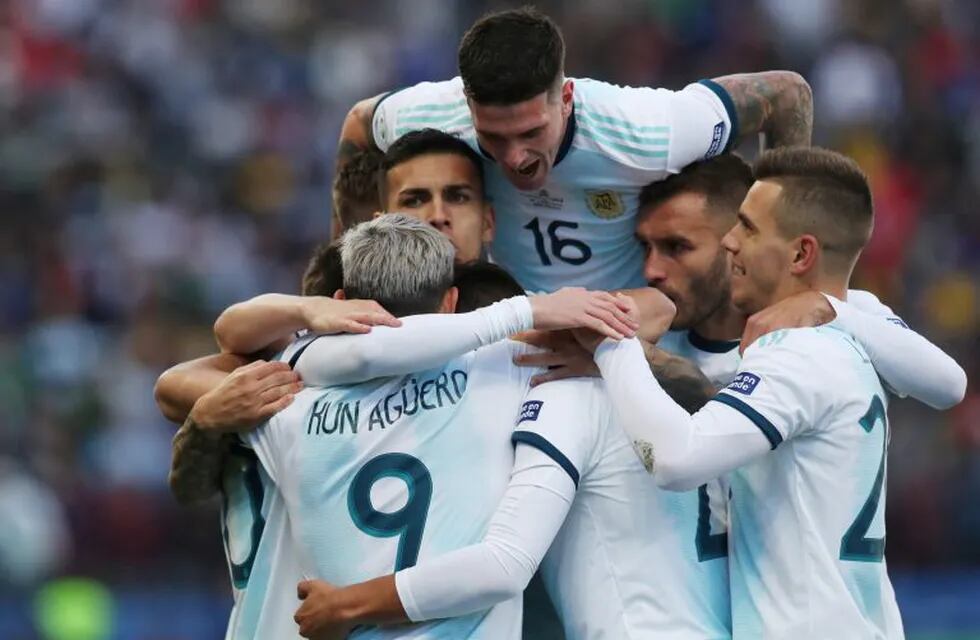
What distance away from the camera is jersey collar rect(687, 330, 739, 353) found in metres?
6.71

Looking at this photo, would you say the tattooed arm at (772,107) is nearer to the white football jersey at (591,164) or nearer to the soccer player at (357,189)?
the white football jersey at (591,164)

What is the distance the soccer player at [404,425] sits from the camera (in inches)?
202

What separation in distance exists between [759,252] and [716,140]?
3.62 ft

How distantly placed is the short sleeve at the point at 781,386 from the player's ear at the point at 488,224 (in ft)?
4.92

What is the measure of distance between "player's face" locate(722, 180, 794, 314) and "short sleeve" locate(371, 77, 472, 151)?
4.12 ft

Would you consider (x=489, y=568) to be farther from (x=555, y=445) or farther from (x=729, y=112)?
(x=729, y=112)

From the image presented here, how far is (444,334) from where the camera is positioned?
16.8ft

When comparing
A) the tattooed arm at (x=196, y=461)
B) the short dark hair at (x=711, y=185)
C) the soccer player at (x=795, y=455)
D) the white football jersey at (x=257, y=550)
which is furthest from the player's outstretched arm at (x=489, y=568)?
the short dark hair at (x=711, y=185)

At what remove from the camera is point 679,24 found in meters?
16.9

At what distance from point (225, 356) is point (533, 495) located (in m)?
1.34

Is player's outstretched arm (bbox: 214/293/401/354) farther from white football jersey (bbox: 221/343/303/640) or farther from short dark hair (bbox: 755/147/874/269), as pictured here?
short dark hair (bbox: 755/147/874/269)

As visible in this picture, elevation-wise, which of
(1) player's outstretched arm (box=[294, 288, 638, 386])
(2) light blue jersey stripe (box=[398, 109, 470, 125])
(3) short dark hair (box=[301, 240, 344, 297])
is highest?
(2) light blue jersey stripe (box=[398, 109, 470, 125])

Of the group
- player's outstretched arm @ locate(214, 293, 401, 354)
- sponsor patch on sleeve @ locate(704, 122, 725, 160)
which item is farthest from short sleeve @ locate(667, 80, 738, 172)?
player's outstretched arm @ locate(214, 293, 401, 354)

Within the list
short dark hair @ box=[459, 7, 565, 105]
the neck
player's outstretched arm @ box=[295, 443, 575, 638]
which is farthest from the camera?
the neck
